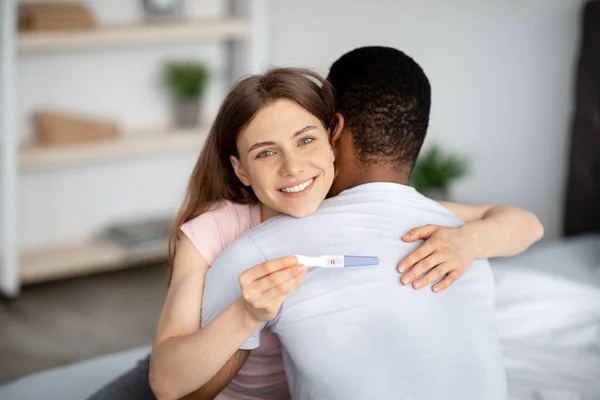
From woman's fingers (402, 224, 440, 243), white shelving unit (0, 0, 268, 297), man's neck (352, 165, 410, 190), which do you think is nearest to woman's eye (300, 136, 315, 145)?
man's neck (352, 165, 410, 190)

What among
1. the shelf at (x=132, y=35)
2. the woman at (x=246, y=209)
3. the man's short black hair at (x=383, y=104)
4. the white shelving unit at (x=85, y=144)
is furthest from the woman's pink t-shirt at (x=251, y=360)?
the shelf at (x=132, y=35)

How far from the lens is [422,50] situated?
4.02m

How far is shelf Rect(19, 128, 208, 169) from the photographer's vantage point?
366cm

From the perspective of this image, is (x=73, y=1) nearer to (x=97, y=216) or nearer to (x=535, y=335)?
(x=97, y=216)

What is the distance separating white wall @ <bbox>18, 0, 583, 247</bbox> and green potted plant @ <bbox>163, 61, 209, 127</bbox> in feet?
0.35

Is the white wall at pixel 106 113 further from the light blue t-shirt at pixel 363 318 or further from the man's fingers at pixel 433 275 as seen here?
the man's fingers at pixel 433 275

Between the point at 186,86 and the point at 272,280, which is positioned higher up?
the point at 272,280

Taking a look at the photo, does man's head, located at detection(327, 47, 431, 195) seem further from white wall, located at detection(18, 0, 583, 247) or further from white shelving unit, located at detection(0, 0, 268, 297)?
white wall, located at detection(18, 0, 583, 247)

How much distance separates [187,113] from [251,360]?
263 cm

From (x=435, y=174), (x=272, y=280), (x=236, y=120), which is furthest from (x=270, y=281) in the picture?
(x=435, y=174)

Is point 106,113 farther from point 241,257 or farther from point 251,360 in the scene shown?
point 241,257

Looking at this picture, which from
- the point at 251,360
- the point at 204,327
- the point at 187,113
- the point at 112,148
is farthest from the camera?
the point at 187,113

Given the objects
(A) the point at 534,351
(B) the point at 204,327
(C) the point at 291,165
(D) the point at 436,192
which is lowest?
(D) the point at 436,192

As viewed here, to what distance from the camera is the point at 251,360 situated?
5.36 feet
